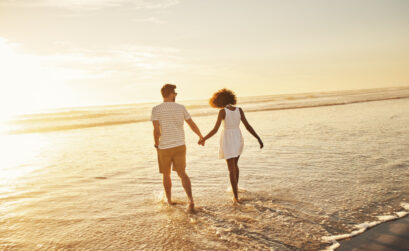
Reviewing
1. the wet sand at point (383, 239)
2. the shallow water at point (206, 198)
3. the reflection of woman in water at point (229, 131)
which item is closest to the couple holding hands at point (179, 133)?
the reflection of woman in water at point (229, 131)

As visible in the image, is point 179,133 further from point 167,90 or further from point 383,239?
point 383,239

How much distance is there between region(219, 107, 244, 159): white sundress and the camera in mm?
5223

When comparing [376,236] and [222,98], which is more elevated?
[222,98]

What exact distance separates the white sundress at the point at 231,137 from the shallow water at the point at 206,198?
88cm

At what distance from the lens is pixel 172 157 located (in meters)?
5.00

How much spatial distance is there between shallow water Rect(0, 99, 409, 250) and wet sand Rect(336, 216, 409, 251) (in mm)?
230

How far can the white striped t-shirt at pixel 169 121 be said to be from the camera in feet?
15.6

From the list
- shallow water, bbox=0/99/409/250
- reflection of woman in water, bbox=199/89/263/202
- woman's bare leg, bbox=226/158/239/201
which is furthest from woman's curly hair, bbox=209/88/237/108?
shallow water, bbox=0/99/409/250

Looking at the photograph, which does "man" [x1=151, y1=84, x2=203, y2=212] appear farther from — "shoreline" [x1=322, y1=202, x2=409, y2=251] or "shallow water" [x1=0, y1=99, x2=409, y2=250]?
"shoreline" [x1=322, y1=202, x2=409, y2=251]

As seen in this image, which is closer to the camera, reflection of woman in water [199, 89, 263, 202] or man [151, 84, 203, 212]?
man [151, 84, 203, 212]

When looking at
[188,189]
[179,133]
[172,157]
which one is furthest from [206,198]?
[179,133]

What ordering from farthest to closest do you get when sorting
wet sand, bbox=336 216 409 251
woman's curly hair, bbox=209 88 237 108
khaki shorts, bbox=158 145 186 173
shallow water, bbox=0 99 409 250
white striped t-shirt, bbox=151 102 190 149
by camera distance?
woman's curly hair, bbox=209 88 237 108 < khaki shorts, bbox=158 145 186 173 < white striped t-shirt, bbox=151 102 190 149 < shallow water, bbox=0 99 409 250 < wet sand, bbox=336 216 409 251

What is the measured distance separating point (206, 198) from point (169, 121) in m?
1.72

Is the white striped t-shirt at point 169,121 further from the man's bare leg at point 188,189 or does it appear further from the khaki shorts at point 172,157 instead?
the man's bare leg at point 188,189
